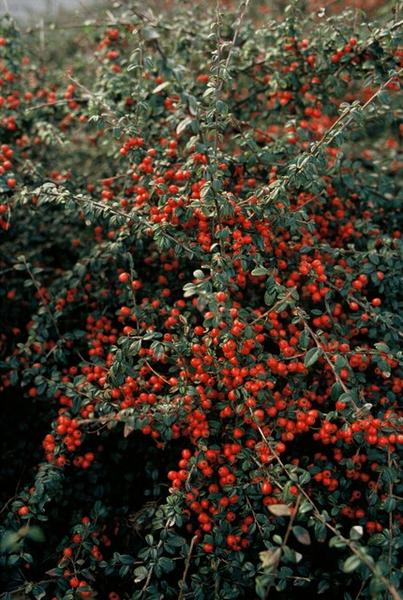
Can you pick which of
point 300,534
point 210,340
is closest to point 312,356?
point 210,340

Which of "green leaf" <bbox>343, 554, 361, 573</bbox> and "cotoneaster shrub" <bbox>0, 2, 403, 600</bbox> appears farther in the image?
"cotoneaster shrub" <bbox>0, 2, 403, 600</bbox>

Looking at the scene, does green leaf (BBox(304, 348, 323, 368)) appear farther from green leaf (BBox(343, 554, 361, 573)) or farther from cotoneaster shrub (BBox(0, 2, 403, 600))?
green leaf (BBox(343, 554, 361, 573))

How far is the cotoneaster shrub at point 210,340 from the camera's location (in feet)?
6.89

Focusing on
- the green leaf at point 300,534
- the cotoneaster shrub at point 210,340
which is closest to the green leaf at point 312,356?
the cotoneaster shrub at point 210,340

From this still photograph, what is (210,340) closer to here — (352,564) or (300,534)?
(300,534)

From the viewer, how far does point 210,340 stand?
2.19 meters

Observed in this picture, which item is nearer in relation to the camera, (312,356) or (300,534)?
(300,534)

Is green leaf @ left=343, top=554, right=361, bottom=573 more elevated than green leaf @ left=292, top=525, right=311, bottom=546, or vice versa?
green leaf @ left=292, top=525, right=311, bottom=546

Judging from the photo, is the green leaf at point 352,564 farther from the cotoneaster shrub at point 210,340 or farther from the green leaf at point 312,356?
the green leaf at point 312,356

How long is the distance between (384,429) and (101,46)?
2.63 m

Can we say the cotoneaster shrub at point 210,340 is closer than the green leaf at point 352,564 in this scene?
No

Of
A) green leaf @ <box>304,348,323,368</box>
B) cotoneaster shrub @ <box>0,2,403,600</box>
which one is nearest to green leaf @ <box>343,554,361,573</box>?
cotoneaster shrub @ <box>0,2,403,600</box>

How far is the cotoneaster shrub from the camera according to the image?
210cm

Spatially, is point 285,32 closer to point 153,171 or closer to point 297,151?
point 297,151
